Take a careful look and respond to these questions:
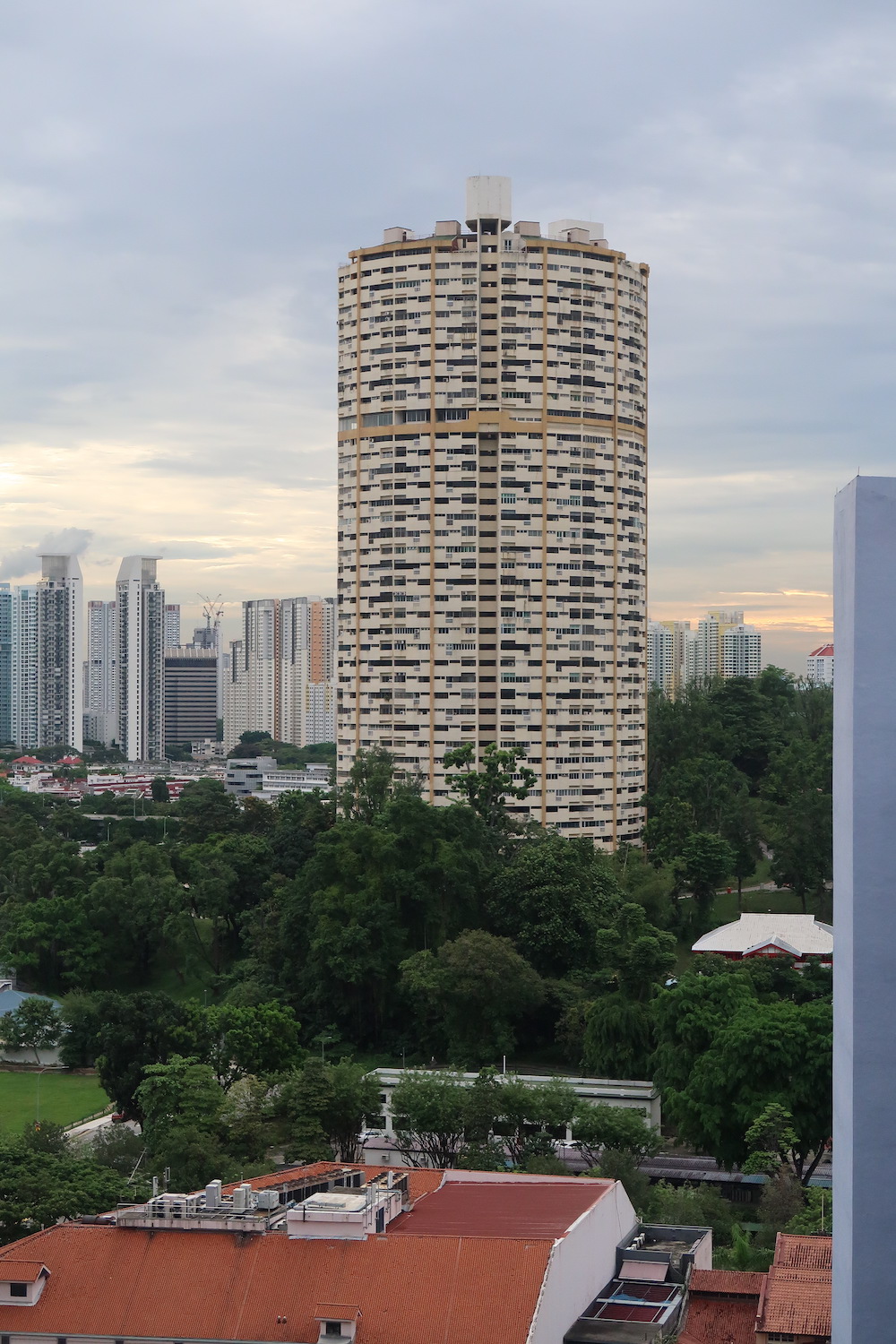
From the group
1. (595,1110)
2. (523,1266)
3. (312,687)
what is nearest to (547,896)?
(595,1110)

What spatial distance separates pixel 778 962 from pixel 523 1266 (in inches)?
438

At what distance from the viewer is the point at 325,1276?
39.3 ft

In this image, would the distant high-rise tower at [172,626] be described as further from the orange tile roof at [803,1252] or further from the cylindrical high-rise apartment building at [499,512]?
the orange tile roof at [803,1252]

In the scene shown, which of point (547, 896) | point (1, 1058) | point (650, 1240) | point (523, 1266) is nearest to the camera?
point (523, 1266)

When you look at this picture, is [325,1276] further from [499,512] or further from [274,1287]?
[499,512]

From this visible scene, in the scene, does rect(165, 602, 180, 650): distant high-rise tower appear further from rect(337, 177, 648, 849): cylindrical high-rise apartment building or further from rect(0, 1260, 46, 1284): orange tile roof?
rect(0, 1260, 46, 1284): orange tile roof

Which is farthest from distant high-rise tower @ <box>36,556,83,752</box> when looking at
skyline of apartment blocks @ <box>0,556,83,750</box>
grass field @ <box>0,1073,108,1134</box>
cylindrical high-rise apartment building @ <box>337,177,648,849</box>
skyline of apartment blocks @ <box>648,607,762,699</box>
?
grass field @ <box>0,1073,108,1134</box>

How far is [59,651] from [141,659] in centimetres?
558

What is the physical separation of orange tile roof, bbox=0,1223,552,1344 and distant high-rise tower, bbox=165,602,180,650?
3054 inches

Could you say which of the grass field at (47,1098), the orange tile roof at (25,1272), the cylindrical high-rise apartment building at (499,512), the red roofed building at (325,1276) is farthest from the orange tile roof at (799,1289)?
the cylindrical high-rise apartment building at (499,512)

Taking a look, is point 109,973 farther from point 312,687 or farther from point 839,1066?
point 312,687

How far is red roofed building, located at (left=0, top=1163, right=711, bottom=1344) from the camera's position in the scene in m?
11.6

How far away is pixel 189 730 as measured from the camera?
304 ft

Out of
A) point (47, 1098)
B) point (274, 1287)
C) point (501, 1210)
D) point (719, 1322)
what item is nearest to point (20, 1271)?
point (274, 1287)
